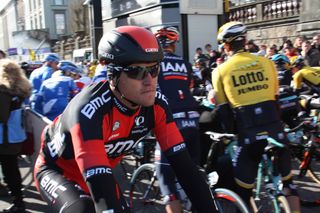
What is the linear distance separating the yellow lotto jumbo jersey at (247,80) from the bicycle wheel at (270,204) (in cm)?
91

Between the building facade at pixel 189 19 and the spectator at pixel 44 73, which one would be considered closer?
the spectator at pixel 44 73

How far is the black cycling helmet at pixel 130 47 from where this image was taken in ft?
6.43

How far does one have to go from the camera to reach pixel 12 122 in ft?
17.1

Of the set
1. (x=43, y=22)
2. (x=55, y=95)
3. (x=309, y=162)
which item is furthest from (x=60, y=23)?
(x=309, y=162)

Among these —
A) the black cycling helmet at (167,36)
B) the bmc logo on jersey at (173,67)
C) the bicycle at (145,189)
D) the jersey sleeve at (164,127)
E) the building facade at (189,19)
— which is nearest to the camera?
the jersey sleeve at (164,127)

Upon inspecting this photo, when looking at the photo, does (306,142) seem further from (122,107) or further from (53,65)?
(53,65)

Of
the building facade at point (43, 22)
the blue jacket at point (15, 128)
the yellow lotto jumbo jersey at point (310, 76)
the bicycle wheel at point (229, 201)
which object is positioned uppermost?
the building facade at point (43, 22)

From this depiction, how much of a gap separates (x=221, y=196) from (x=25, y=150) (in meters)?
3.22

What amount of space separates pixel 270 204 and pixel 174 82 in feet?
5.00

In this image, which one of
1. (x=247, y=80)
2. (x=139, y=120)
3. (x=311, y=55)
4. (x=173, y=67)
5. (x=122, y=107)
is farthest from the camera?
(x=311, y=55)

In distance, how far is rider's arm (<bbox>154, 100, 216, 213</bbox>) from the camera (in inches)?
83.1

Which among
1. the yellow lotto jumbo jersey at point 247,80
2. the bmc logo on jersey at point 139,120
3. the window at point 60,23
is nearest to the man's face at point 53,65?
the yellow lotto jumbo jersey at point 247,80

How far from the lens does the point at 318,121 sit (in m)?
5.95

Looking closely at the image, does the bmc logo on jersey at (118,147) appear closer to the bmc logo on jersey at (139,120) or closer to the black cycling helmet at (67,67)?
the bmc logo on jersey at (139,120)
